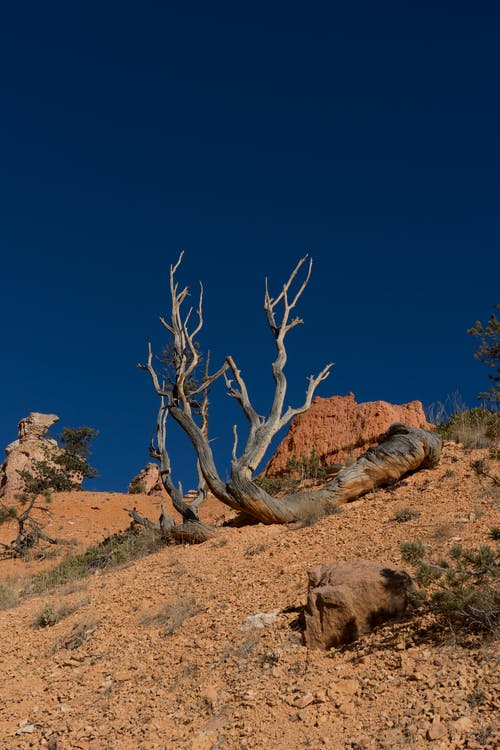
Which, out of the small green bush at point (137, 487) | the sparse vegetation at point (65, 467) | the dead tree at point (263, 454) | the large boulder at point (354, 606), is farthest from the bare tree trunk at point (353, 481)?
the small green bush at point (137, 487)

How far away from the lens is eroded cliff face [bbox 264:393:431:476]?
56.6 feet

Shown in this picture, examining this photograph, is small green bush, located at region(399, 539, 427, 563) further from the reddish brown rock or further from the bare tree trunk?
the reddish brown rock

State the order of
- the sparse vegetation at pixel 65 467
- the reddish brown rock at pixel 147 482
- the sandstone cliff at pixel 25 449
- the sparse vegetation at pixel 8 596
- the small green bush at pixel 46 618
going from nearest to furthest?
the small green bush at pixel 46 618 → the sparse vegetation at pixel 8 596 → the sparse vegetation at pixel 65 467 → the reddish brown rock at pixel 147 482 → the sandstone cliff at pixel 25 449

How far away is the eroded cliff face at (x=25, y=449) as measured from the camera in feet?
105

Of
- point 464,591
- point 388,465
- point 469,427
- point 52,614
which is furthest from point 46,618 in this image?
point 469,427

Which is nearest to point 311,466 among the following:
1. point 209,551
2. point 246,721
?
point 209,551

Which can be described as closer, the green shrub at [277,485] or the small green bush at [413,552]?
the small green bush at [413,552]

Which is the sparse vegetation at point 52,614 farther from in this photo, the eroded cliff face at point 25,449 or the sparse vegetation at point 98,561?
the eroded cliff face at point 25,449

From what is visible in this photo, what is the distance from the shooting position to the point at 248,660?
5.35 m

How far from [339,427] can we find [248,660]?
13242 mm

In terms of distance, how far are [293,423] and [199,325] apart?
5.75 meters

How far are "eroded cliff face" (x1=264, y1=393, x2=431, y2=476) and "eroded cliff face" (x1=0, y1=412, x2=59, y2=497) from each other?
15.3m

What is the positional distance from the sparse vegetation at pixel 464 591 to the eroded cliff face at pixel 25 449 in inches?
1057

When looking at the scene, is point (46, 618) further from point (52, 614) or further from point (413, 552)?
point (413, 552)
